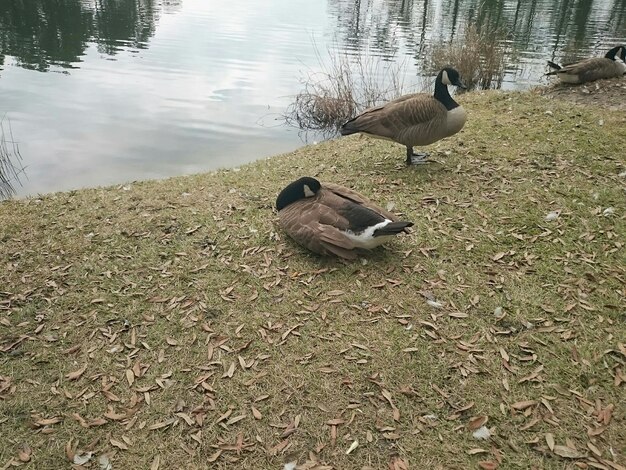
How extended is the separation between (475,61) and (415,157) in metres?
8.08

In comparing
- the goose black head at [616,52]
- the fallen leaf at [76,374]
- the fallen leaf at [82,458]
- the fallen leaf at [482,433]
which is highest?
the goose black head at [616,52]

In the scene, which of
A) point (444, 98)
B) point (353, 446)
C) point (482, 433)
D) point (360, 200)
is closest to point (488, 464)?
point (482, 433)

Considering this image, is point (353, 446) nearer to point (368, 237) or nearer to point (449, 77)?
point (368, 237)

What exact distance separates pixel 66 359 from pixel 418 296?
3.25 metres

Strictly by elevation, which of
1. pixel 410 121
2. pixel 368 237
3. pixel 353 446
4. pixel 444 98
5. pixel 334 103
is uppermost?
pixel 444 98

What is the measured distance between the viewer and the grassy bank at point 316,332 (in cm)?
338

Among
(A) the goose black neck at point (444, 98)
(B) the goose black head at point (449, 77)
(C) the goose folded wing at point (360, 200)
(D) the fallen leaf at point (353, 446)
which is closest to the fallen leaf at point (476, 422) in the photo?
(D) the fallen leaf at point (353, 446)

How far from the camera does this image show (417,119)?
267 inches

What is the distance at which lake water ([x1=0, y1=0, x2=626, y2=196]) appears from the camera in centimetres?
1138

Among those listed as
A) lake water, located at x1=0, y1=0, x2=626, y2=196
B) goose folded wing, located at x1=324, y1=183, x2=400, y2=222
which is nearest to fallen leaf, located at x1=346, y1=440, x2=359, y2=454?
goose folded wing, located at x1=324, y1=183, x2=400, y2=222

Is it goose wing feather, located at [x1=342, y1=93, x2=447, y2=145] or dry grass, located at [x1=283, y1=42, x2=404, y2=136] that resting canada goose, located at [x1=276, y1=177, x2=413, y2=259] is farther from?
dry grass, located at [x1=283, y1=42, x2=404, y2=136]

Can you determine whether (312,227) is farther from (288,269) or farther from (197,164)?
(197,164)

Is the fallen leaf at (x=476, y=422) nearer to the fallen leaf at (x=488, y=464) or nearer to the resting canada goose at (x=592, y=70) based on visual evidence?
the fallen leaf at (x=488, y=464)

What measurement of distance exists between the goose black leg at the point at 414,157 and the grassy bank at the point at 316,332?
2.65ft
